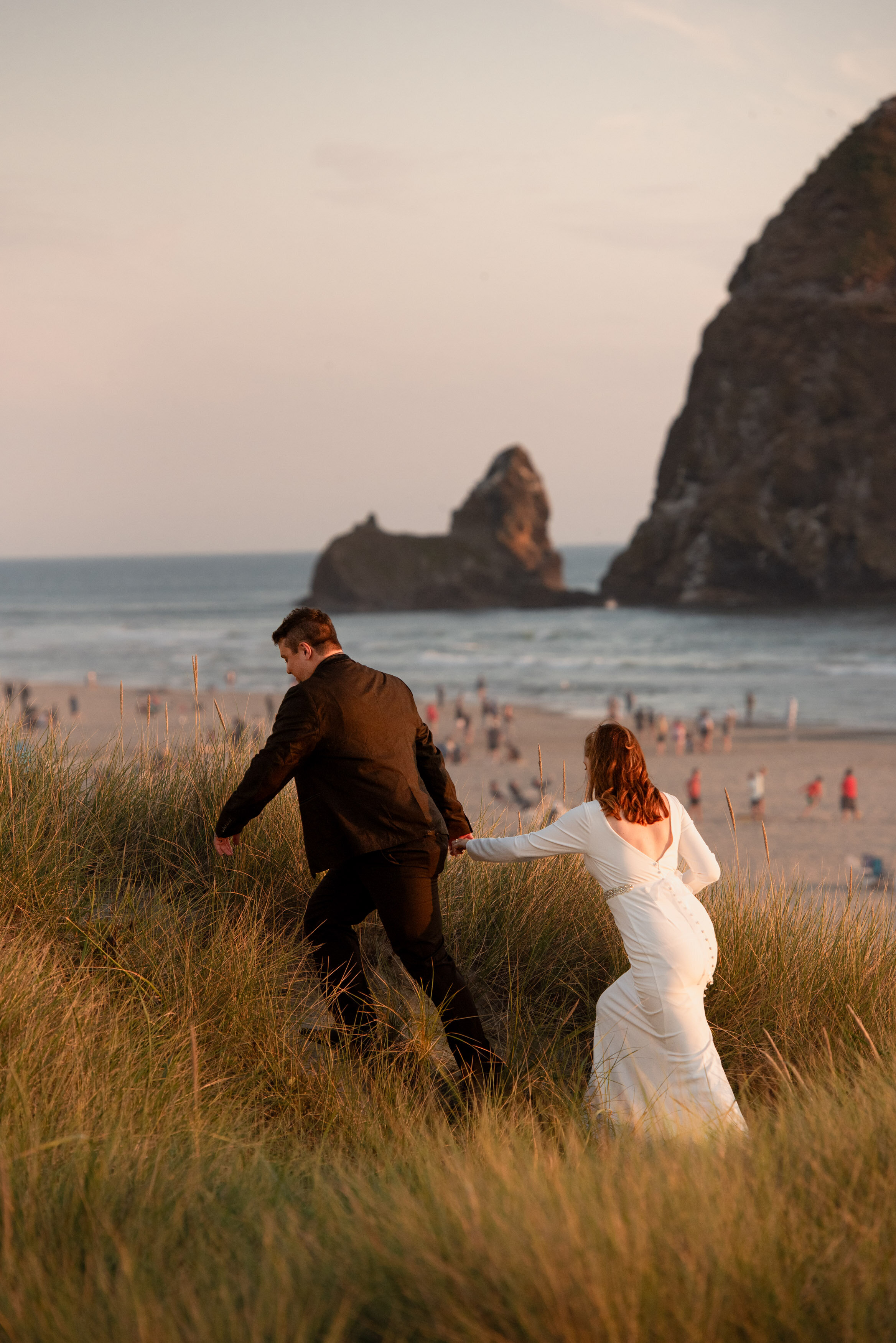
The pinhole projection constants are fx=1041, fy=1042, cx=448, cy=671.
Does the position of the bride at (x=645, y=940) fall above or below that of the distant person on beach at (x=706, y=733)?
above

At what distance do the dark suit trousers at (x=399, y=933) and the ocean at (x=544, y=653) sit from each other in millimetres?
32482

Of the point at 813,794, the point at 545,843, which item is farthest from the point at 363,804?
the point at 813,794

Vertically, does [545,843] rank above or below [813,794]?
above

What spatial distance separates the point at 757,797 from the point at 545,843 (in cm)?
1801

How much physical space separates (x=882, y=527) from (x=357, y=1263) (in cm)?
9010

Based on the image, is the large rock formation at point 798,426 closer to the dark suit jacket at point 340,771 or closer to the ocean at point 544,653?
the ocean at point 544,653

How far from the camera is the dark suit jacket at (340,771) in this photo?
346 cm

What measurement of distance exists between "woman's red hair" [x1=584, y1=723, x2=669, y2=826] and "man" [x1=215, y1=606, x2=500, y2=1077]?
2.15ft

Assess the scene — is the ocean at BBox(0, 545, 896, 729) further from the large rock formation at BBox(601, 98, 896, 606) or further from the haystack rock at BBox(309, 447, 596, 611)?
the large rock formation at BBox(601, 98, 896, 606)

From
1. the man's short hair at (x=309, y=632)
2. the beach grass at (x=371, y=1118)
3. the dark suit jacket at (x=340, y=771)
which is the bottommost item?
the beach grass at (x=371, y=1118)

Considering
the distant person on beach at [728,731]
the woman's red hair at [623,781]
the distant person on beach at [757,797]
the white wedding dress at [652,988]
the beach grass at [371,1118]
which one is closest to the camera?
the beach grass at [371,1118]

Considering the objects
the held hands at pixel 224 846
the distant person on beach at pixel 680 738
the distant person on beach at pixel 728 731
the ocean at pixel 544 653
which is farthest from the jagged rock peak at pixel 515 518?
the held hands at pixel 224 846

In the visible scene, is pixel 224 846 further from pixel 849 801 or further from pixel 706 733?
pixel 706 733

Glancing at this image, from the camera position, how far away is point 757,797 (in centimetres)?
2039
